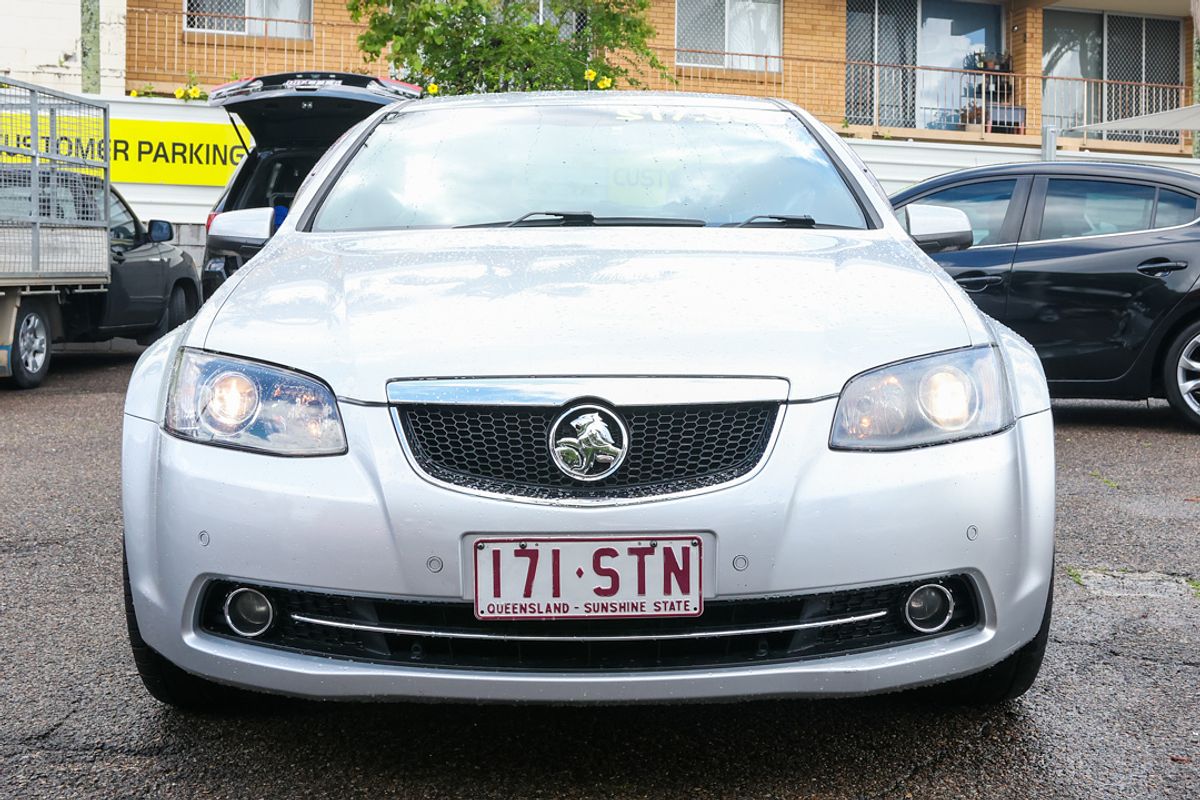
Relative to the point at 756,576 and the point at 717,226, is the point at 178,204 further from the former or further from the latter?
the point at 756,576

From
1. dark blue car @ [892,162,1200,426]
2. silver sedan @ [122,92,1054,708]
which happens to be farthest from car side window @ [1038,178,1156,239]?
silver sedan @ [122,92,1054,708]

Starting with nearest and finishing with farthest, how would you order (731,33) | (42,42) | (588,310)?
(588,310)
(42,42)
(731,33)

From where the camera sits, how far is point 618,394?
235 centimetres

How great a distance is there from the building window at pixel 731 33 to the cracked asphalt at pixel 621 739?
18.1 metres

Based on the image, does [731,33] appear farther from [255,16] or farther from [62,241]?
[62,241]

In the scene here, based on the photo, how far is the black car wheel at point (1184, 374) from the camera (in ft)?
24.1

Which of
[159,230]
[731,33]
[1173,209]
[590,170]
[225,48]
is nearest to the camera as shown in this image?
[590,170]

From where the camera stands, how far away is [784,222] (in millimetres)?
3488

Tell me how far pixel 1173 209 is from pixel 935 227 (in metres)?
4.37

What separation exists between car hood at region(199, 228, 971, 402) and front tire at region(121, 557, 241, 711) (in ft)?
1.89

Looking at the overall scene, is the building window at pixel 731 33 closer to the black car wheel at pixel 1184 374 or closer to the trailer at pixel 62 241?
the trailer at pixel 62 241

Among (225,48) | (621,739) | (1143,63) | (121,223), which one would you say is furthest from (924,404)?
(1143,63)

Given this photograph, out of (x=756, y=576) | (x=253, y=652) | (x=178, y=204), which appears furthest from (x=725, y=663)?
(x=178, y=204)

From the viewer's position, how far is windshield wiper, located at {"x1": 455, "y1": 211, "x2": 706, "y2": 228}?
3.45 metres
